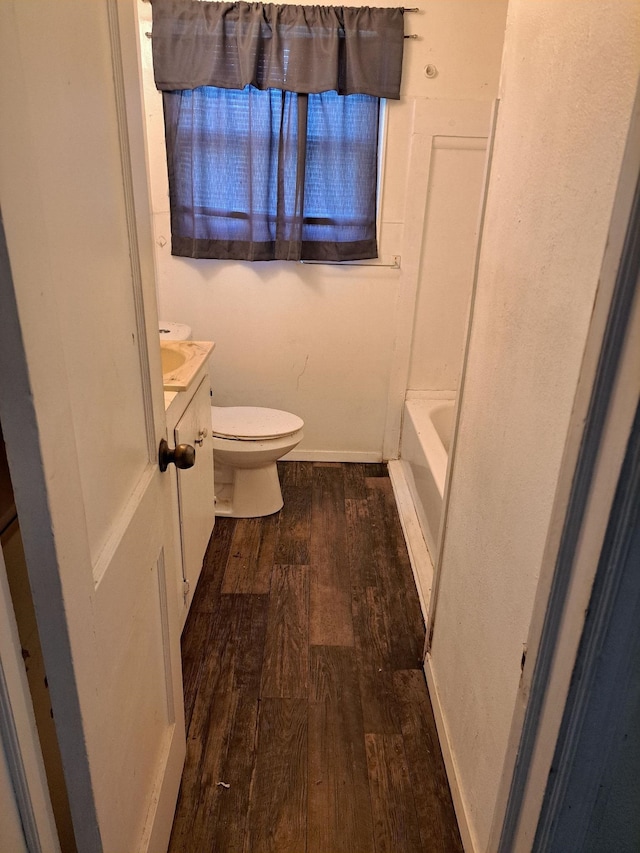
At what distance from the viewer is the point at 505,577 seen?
112 cm

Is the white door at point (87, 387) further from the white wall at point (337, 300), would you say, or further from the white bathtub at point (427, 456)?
the white wall at point (337, 300)

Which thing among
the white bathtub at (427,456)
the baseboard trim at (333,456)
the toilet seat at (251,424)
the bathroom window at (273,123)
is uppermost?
the bathroom window at (273,123)

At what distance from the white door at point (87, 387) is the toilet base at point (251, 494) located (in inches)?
54.6

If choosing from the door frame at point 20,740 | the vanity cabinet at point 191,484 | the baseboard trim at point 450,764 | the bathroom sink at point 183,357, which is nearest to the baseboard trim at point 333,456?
the vanity cabinet at point 191,484

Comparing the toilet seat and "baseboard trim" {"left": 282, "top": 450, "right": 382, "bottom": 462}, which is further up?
the toilet seat

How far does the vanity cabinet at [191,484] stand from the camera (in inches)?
65.6

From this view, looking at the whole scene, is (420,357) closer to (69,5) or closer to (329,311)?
(329,311)

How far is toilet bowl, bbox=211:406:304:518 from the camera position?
96.3 inches

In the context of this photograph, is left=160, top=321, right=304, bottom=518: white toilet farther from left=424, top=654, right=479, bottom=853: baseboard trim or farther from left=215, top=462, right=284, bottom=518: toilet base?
left=424, top=654, right=479, bottom=853: baseboard trim

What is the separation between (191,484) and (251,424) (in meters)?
0.68

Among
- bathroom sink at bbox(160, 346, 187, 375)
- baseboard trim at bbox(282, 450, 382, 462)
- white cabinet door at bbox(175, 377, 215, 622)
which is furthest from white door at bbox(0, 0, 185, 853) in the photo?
baseboard trim at bbox(282, 450, 382, 462)

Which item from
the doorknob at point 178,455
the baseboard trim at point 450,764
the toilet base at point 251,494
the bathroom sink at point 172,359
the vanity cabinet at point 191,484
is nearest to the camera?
the doorknob at point 178,455

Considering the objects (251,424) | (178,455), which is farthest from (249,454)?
(178,455)

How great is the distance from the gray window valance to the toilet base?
168cm
